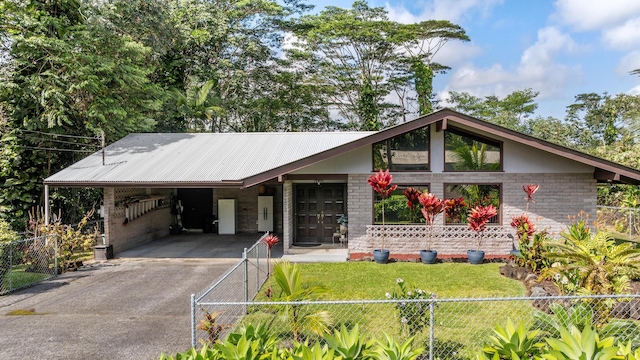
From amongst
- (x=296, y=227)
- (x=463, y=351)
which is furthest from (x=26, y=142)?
(x=463, y=351)

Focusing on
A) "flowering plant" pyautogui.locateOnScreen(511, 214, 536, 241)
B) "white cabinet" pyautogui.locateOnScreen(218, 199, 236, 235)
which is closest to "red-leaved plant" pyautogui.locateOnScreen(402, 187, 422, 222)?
"flowering plant" pyautogui.locateOnScreen(511, 214, 536, 241)

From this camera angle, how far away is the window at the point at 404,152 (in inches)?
490

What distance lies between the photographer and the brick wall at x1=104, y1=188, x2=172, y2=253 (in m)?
13.3

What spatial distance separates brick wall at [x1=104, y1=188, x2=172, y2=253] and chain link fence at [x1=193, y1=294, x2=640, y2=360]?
7.43 m

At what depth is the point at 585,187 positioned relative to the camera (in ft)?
39.4

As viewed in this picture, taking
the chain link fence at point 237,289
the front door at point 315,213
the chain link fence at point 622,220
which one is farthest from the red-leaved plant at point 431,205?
the chain link fence at point 622,220

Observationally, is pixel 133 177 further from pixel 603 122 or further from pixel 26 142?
pixel 603 122

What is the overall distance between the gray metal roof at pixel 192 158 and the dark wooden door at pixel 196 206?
2.54 m

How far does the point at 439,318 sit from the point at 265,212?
1173 cm

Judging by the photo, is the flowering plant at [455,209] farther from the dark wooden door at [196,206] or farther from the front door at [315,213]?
the dark wooden door at [196,206]

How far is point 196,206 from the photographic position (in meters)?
18.6

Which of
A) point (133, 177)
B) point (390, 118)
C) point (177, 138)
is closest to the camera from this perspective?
point (133, 177)

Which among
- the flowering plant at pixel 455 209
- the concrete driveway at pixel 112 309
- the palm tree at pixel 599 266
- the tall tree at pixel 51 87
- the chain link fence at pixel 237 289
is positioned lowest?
the concrete driveway at pixel 112 309

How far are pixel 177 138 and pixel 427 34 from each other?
2264cm
